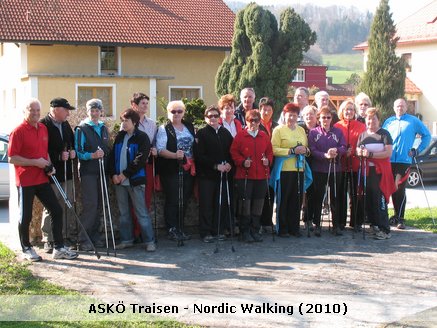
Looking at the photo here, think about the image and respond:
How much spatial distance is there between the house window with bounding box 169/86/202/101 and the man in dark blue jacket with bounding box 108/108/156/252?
23004mm

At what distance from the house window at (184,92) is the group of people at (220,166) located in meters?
21.4

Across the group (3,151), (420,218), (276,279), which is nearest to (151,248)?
(276,279)

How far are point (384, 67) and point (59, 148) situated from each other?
27896 millimetres

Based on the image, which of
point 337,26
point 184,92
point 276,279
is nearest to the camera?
point 276,279

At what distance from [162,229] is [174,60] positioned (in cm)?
2273

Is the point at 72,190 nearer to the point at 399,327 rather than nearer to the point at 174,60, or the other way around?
the point at 399,327

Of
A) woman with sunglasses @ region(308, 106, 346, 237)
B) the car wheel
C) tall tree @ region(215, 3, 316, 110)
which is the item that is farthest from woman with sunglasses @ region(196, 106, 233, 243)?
tall tree @ region(215, 3, 316, 110)

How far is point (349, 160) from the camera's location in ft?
33.2

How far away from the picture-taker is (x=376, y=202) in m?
9.84

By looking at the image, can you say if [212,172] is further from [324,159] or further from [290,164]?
[324,159]

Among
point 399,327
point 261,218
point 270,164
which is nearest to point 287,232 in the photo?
point 261,218

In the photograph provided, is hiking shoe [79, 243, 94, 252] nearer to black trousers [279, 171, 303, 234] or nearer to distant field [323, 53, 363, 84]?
black trousers [279, 171, 303, 234]

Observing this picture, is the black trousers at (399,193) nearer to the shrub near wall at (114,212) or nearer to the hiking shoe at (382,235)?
the hiking shoe at (382,235)

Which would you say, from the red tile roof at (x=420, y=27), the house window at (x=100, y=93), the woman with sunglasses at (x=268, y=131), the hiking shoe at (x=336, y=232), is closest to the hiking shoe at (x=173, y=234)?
the woman with sunglasses at (x=268, y=131)
